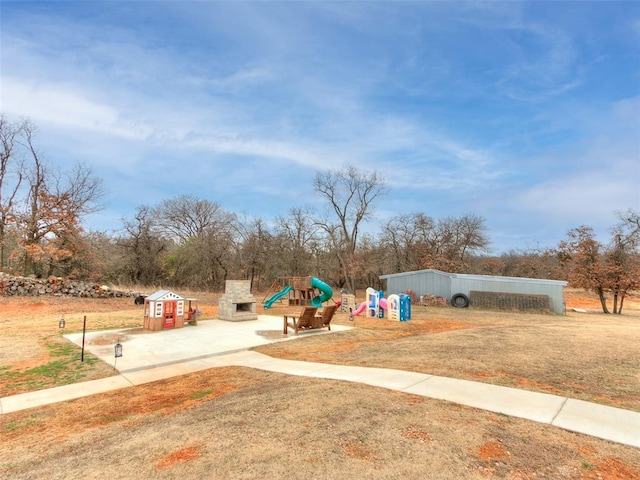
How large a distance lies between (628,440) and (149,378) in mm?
7603

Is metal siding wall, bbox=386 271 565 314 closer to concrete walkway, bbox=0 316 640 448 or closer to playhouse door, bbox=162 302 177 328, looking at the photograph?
concrete walkway, bbox=0 316 640 448

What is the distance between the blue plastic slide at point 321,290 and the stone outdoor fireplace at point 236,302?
5.61 m

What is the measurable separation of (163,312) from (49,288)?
43.5ft

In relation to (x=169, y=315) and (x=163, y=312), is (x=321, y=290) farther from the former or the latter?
(x=163, y=312)

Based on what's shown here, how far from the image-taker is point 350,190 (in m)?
38.1

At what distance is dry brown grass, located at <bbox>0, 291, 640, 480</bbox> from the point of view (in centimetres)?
309

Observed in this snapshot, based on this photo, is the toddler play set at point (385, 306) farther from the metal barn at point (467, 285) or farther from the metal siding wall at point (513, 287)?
the metal siding wall at point (513, 287)

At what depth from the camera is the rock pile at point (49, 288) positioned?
762 inches

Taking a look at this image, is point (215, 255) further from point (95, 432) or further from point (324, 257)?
point (95, 432)

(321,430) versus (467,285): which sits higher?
(467,285)

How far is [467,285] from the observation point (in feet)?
77.2

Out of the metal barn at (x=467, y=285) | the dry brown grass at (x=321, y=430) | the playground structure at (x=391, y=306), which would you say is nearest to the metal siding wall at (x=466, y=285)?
the metal barn at (x=467, y=285)

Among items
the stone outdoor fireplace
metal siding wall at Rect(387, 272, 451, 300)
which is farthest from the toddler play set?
metal siding wall at Rect(387, 272, 451, 300)

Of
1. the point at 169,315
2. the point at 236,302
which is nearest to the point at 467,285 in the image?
the point at 236,302
